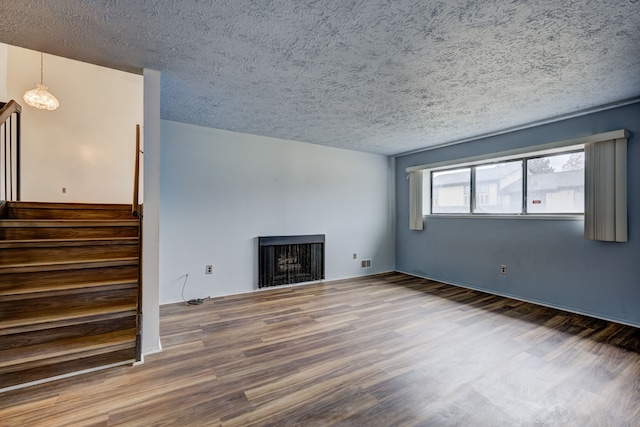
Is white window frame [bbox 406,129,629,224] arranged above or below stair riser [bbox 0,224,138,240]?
above

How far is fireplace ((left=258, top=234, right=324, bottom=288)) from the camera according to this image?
418cm

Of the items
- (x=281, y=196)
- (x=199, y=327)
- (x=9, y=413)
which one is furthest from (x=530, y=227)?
(x=9, y=413)

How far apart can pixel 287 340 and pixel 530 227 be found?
3336mm

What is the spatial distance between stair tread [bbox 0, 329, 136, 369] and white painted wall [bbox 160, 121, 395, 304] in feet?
4.56

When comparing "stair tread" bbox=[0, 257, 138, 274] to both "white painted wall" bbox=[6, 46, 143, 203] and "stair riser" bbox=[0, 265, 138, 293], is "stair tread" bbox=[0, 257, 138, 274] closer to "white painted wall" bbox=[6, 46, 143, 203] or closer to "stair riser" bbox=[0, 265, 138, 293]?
"stair riser" bbox=[0, 265, 138, 293]

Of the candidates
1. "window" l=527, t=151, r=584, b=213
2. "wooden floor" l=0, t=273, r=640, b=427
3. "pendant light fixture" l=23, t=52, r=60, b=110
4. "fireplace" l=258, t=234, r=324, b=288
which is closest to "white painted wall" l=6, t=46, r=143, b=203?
"pendant light fixture" l=23, t=52, r=60, b=110

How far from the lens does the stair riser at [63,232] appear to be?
8.29 ft

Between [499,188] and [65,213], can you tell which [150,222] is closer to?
[65,213]

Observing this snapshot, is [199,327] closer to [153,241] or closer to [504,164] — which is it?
[153,241]

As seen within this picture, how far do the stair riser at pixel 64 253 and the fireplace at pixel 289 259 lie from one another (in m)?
1.76

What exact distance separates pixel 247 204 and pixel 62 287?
224 centimetres

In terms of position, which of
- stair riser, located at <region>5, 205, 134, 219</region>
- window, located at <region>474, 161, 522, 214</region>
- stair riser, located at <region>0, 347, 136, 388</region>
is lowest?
stair riser, located at <region>0, 347, 136, 388</region>

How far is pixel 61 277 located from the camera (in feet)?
7.64

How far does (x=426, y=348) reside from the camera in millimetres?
2410
